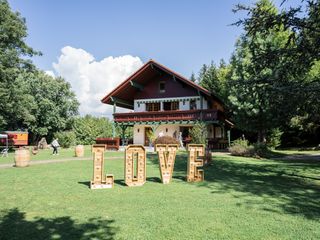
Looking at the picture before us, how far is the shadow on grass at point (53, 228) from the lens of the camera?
15.1ft

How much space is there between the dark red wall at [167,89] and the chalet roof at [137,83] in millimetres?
668

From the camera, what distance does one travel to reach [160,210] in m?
5.98

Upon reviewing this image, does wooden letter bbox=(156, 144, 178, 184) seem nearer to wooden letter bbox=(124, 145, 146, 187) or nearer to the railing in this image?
wooden letter bbox=(124, 145, 146, 187)

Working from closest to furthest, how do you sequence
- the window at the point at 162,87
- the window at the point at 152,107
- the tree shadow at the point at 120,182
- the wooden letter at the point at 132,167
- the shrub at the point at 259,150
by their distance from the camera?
the wooden letter at the point at 132,167
the tree shadow at the point at 120,182
the shrub at the point at 259,150
the window at the point at 162,87
the window at the point at 152,107

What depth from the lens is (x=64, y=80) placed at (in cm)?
4703

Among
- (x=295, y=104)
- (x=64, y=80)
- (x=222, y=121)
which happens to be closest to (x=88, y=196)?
(x=295, y=104)

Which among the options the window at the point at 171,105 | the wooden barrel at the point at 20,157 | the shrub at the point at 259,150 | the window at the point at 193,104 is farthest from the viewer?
the window at the point at 171,105

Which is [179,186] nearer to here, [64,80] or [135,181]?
[135,181]

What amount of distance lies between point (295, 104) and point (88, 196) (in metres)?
7.82

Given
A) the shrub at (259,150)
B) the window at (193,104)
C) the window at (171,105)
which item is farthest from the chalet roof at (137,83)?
the shrub at (259,150)

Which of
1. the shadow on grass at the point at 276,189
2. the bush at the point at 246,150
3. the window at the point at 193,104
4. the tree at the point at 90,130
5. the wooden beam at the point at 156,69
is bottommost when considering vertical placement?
the shadow on grass at the point at 276,189

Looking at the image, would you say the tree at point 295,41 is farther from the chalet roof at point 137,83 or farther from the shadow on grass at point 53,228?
the chalet roof at point 137,83

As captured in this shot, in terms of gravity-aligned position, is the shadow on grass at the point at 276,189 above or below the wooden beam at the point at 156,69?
below

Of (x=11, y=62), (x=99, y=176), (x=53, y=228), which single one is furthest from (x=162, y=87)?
(x=53, y=228)
